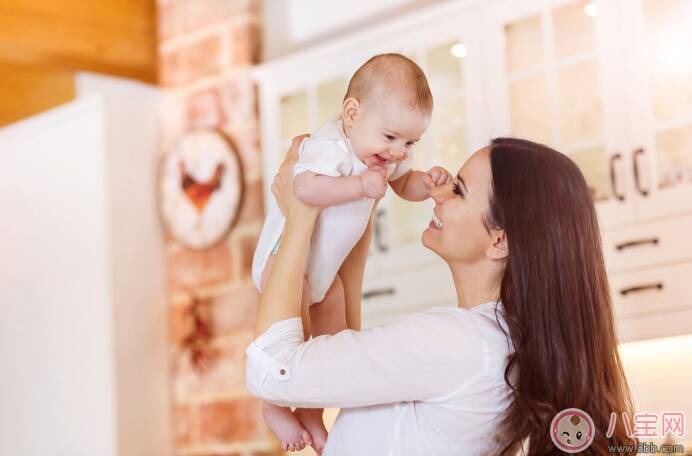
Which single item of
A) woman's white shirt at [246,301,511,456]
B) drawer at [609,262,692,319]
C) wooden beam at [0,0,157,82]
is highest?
wooden beam at [0,0,157,82]

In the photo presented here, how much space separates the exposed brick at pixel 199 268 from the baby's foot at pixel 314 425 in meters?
2.29

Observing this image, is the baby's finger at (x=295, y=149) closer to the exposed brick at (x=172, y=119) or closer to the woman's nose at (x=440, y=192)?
the woman's nose at (x=440, y=192)

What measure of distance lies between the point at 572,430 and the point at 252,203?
2.59 m

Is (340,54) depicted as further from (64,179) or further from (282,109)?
(64,179)

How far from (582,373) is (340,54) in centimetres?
226

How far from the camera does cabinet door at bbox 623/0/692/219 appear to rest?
298cm

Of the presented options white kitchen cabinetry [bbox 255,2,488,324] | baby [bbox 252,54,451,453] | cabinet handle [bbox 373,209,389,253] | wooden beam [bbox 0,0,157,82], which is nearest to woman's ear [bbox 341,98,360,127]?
baby [bbox 252,54,451,453]

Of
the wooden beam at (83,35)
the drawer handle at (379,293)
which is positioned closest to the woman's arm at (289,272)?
the drawer handle at (379,293)

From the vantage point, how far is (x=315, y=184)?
1770 millimetres

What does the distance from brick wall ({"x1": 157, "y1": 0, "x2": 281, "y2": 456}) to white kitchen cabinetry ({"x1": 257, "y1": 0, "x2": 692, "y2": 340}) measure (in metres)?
0.38

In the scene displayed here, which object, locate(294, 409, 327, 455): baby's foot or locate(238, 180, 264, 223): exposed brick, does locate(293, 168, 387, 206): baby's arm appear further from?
locate(238, 180, 264, 223): exposed brick

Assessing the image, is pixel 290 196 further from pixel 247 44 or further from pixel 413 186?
pixel 247 44

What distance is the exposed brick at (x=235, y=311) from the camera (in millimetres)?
4156

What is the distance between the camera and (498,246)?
179 centimetres
